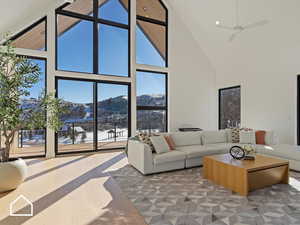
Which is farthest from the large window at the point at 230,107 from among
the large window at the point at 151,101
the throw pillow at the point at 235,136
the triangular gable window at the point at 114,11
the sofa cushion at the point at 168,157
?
the triangular gable window at the point at 114,11

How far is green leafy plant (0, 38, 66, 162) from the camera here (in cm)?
287

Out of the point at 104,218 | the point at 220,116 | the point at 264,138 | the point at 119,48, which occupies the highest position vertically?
the point at 119,48

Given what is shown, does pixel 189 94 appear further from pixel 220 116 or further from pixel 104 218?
pixel 104 218

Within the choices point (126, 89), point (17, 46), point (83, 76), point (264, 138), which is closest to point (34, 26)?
point (17, 46)

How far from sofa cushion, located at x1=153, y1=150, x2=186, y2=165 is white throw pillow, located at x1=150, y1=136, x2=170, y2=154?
0.41ft

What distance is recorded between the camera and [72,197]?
2781mm

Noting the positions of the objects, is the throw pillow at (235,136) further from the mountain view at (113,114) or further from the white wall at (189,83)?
the mountain view at (113,114)

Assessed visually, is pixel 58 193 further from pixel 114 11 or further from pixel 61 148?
pixel 114 11

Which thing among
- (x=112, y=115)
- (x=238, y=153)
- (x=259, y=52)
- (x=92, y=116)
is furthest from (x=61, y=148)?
(x=259, y=52)

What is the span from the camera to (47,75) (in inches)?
201

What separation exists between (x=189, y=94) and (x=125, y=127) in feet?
9.04

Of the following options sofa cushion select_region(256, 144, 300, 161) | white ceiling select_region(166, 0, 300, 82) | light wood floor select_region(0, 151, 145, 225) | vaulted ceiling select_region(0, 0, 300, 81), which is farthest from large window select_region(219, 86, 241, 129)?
light wood floor select_region(0, 151, 145, 225)

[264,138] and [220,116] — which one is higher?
[220,116]

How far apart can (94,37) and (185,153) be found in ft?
14.4
